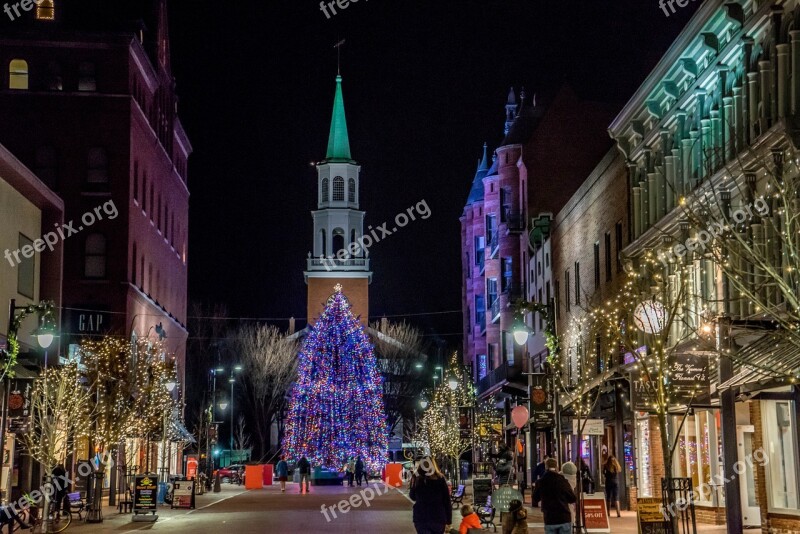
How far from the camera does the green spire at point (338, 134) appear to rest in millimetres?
107188

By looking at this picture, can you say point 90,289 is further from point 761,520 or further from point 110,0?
point 761,520

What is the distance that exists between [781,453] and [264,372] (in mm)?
69222

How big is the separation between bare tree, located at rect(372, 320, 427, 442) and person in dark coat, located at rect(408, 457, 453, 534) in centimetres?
8137

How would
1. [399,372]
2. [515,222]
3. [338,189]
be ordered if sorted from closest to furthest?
[515,222]
[399,372]
[338,189]

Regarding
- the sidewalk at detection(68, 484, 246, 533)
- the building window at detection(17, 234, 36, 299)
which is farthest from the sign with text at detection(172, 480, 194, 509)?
the building window at detection(17, 234, 36, 299)

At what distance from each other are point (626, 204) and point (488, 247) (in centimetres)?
3779

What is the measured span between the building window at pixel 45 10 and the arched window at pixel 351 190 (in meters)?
48.7

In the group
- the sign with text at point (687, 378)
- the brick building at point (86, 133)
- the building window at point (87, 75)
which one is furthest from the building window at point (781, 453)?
the building window at point (87, 75)

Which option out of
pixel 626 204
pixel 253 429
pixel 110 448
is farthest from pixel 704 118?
pixel 253 429

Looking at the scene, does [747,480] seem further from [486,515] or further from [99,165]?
[99,165]

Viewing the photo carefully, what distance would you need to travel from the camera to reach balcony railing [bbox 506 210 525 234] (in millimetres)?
62625

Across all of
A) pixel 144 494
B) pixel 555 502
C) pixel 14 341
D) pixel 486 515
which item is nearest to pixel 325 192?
pixel 144 494

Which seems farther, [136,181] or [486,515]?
[136,181]

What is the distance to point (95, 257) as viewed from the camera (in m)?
59.4
